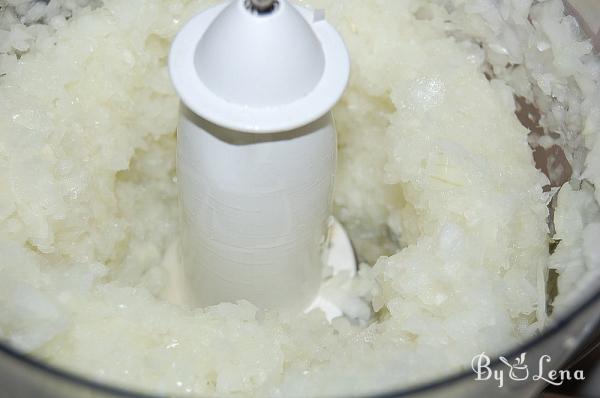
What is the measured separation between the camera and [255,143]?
0.67m

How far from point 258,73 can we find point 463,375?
29cm

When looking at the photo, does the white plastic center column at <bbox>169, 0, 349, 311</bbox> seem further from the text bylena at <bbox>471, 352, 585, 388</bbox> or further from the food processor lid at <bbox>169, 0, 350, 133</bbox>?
the text bylena at <bbox>471, 352, 585, 388</bbox>

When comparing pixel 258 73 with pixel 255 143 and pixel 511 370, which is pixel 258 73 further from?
pixel 511 370

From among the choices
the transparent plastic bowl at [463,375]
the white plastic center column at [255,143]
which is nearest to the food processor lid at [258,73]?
the white plastic center column at [255,143]

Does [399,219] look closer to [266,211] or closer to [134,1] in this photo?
[266,211]

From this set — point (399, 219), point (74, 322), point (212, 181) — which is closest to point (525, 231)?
point (399, 219)

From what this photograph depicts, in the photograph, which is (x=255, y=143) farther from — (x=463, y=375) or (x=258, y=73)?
(x=463, y=375)

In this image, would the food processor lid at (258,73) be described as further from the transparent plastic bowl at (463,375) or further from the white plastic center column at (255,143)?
the transparent plastic bowl at (463,375)

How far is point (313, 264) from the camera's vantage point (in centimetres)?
84

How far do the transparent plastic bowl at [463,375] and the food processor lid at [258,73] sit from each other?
236 mm

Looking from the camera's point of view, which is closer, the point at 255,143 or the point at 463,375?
the point at 463,375

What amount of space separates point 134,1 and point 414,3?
329mm

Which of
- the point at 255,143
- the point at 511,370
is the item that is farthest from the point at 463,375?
the point at 255,143

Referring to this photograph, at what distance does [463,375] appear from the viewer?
0.50m
